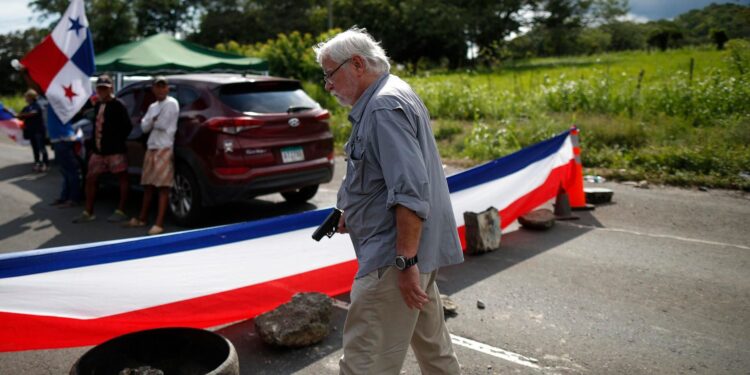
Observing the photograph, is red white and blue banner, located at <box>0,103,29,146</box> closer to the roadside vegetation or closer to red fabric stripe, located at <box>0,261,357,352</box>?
the roadside vegetation

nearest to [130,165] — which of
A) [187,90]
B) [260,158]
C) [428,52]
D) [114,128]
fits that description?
[114,128]

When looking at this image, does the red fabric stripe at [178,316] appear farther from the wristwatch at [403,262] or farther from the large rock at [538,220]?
the large rock at [538,220]

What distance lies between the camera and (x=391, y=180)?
2.34 metres

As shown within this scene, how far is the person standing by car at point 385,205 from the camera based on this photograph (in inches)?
93.0

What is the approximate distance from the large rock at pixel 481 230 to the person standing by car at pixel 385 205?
336 centimetres

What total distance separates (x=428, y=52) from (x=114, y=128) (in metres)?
50.0

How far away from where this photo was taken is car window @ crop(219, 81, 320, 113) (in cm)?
742

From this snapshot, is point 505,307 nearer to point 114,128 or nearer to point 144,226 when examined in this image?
point 144,226

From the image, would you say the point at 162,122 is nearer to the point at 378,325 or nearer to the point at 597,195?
the point at 378,325

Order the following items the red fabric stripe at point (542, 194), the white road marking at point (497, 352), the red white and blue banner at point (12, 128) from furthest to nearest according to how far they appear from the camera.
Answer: the red white and blue banner at point (12, 128) < the red fabric stripe at point (542, 194) < the white road marking at point (497, 352)

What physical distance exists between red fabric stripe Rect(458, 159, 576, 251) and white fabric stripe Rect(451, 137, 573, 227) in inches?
2.2

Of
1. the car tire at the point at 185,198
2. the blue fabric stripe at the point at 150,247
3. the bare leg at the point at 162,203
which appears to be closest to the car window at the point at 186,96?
the car tire at the point at 185,198

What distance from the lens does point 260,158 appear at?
7.23 m

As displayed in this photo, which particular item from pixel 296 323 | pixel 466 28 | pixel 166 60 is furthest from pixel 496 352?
pixel 466 28
